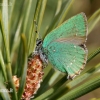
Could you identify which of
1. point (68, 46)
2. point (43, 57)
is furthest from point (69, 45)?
point (43, 57)

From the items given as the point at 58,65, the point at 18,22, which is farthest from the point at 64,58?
the point at 18,22

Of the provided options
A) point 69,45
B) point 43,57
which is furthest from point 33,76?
point 69,45

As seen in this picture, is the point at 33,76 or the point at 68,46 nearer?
the point at 33,76

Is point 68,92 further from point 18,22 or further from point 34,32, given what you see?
point 18,22

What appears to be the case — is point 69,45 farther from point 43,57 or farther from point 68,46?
point 43,57

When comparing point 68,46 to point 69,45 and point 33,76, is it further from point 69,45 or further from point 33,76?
point 33,76
